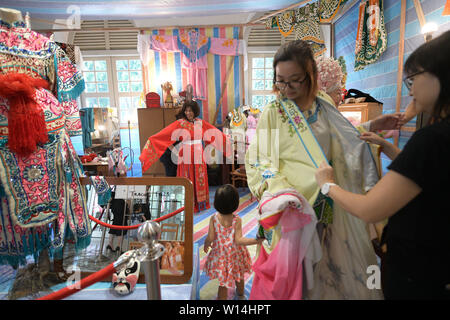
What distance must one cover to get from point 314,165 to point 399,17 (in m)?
2.57

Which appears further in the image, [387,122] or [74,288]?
[387,122]

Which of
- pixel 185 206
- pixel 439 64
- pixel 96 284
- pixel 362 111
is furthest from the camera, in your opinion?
pixel 362 111

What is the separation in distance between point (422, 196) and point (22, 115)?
6.48ft

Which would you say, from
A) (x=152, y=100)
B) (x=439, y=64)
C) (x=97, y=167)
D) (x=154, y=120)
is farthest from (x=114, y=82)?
(x=439, y=64)

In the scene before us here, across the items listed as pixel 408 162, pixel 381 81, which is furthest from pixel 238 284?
pixel 381 81

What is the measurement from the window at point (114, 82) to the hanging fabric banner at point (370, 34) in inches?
188

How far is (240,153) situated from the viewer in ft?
14.6

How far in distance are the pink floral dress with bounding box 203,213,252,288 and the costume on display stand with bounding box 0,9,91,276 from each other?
95 cm

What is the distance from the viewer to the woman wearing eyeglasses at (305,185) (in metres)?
0.91

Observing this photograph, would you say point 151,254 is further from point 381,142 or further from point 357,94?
point 357,94

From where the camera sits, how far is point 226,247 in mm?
1711

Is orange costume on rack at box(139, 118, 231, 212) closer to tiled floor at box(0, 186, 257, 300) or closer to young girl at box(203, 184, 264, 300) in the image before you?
tiled floor at box(0, 186, 257, 300)

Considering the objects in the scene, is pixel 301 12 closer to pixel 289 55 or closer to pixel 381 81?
pixel 381 81

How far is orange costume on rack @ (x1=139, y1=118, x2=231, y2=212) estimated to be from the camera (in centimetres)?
312
